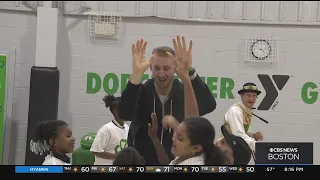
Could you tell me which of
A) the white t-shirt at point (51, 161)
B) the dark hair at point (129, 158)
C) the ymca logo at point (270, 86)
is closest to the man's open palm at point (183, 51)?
the ymca logo at point (270, 86)

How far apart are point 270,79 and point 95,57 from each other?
40.3 inches

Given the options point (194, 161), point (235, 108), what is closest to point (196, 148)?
point (194, 161)

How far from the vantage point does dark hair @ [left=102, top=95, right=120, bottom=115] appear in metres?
2.30

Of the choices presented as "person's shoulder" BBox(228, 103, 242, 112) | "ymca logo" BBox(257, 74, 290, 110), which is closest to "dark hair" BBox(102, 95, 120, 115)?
"person's shoulder" BBox(228, 103, 242, 112)

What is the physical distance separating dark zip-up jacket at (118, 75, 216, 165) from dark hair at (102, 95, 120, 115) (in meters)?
0.03

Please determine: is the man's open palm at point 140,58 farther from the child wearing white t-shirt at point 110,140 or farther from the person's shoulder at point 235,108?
the person's shoulder at point 235,108

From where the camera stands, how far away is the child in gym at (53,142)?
2232 millimetres

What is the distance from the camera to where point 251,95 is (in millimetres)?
2355

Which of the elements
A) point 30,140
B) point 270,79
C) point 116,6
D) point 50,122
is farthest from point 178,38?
point 30,140

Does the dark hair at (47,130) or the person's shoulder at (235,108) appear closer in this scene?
the dark hair at (47,130)

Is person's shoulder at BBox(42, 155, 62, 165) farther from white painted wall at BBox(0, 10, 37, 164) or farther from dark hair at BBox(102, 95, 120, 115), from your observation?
dark hair at BBox(102, 95, 120, 115)

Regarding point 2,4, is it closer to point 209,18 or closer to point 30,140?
point 30,140

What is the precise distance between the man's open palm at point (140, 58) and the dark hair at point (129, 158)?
45 centimetres

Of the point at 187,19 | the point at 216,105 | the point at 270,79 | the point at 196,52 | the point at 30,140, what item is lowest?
the point at 30,140
